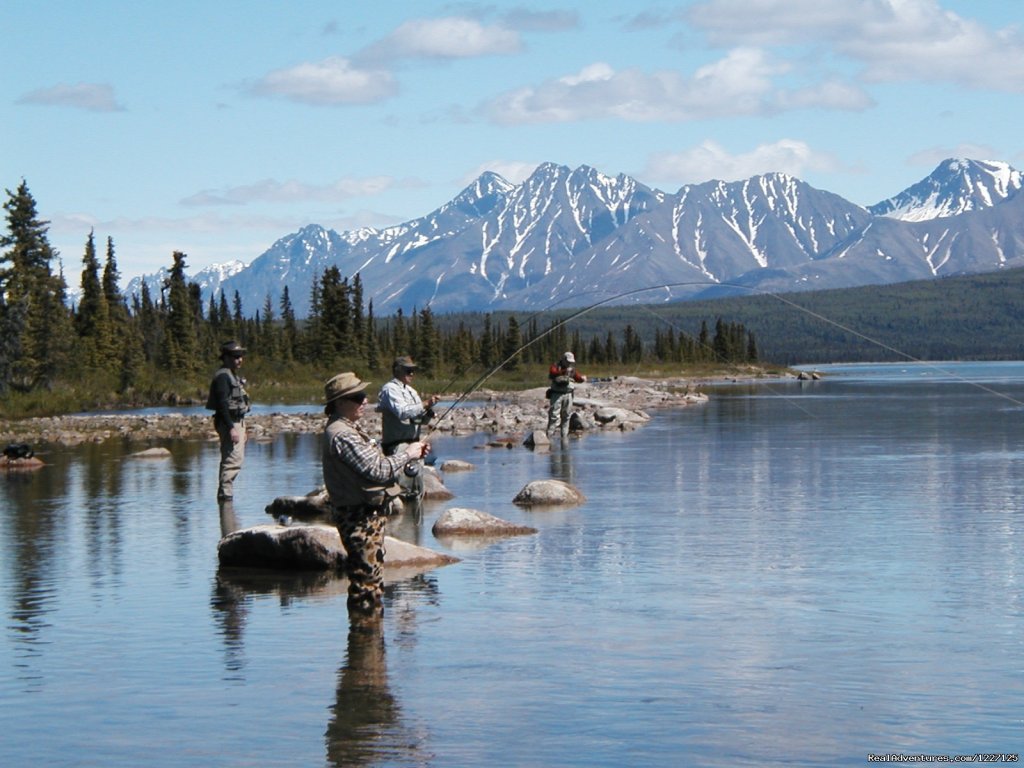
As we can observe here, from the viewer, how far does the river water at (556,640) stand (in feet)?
25.7

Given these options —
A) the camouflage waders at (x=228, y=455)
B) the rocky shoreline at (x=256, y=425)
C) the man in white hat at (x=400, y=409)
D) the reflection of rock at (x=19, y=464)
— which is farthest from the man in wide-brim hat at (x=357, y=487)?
the rocky shoreline at (x=256, y=425)

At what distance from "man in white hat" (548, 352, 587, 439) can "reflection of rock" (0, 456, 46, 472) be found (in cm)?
1060

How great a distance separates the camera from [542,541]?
611 inches

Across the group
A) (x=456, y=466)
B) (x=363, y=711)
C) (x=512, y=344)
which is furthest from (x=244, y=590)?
(x=512, y=344)

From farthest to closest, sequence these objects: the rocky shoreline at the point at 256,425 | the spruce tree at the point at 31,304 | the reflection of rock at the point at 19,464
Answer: the spruce tree at the point at 31,304, the rocky shoreline at the point at 256,425, the reflection of rock at the point at 19,464

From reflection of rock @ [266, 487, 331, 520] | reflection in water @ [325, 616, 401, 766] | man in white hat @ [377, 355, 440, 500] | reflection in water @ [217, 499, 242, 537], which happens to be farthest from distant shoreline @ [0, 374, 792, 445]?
reflection in water @ [325, 616, 401, 766]

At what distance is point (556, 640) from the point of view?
10336 mm

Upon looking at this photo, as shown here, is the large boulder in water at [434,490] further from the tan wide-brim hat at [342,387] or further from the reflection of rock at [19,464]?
the reflection of rock at [19,464]

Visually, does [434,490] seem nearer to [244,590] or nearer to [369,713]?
[244,590]

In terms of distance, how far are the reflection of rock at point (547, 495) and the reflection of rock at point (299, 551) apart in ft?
15.9

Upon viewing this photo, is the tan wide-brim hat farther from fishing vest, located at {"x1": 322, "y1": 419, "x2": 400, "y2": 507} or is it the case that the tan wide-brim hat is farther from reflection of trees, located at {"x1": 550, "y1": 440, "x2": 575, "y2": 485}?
reflection of trees, located at {"x1": 550, "y1": 440, "x2": 575, "y2": 485}

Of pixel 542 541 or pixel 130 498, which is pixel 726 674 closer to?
pixel 542 541

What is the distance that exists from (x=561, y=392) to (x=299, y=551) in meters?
20.3

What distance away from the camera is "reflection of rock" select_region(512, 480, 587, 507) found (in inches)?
747
